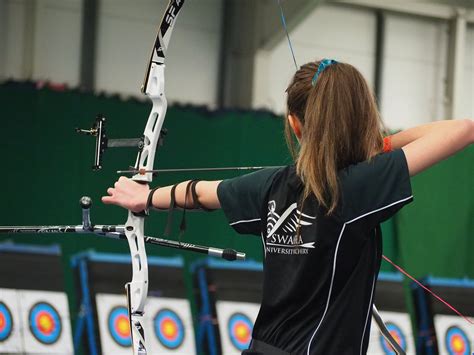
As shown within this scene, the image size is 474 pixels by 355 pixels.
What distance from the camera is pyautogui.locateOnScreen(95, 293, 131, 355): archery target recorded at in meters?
4.68

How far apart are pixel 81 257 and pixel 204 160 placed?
2.78 feet

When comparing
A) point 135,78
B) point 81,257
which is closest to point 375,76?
point 135,78

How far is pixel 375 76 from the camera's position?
301 inches

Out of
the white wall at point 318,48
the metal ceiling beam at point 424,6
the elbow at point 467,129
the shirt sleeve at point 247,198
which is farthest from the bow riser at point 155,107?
the metal ceiling beam at point 424,6

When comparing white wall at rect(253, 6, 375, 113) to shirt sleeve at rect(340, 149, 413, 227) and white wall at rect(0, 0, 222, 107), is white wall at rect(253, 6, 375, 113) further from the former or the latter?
shirt sleeve at rect(340, 149, 413, 227)

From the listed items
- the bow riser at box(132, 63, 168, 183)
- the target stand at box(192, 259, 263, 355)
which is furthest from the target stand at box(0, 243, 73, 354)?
the bow riser at box(132, 63, 168, 183)

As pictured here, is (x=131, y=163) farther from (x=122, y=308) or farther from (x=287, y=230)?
(x=287, y=230)

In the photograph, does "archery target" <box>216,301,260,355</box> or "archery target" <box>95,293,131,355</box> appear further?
"archery target" <box>216,301,260,355</box>

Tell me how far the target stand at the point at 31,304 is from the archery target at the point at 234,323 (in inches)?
32.2

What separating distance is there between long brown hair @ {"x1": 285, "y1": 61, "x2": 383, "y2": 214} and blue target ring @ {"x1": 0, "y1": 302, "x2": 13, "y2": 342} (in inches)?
121

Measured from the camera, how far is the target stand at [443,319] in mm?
5348

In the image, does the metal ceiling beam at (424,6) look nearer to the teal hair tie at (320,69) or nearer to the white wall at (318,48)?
the white wall at (318,48)

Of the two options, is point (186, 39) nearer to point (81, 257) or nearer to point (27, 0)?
point (27, 0)

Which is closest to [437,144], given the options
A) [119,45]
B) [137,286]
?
[137,286]
